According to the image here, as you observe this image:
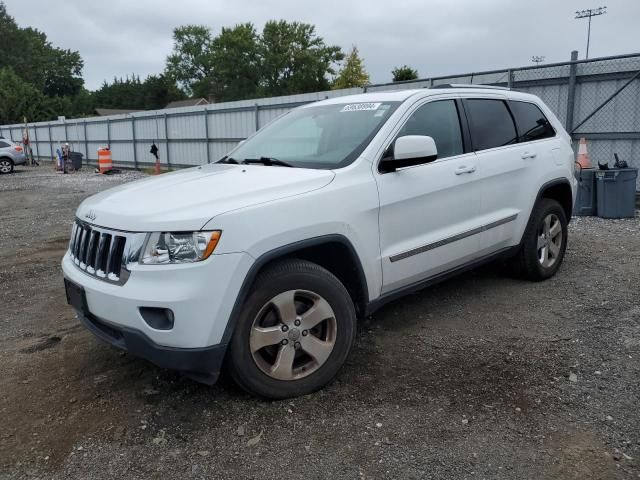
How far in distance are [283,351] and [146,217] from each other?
102 cm

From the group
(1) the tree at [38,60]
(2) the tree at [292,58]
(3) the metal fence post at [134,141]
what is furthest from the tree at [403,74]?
(1) the tree at [38,60]

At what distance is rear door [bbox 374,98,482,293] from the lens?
11.6ft

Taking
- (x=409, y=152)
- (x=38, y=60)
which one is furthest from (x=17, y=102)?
(x=409, y=152)

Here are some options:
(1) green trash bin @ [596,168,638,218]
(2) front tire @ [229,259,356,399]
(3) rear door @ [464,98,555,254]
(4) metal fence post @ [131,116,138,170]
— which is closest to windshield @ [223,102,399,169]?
(2) front tire @ [229,259,356,399]

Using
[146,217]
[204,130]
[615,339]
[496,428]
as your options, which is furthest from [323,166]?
[204,130]

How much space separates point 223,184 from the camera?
3.24 metres

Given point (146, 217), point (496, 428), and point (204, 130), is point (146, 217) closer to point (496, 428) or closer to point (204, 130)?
point (496, 428)

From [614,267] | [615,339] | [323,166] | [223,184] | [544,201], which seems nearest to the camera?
[223,184]

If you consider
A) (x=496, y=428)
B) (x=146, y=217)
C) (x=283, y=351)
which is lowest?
(x=496, y=428)

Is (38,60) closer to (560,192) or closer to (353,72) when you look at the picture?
(353,72)

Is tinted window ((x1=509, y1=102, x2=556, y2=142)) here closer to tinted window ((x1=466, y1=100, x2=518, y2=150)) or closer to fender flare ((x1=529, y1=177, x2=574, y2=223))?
tinted window ((x1=466, y1=100, x2=518, y2=150))

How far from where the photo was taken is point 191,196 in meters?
3.05

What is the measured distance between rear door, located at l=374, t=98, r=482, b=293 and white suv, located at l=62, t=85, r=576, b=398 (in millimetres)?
11

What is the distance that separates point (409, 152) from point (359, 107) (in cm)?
78
